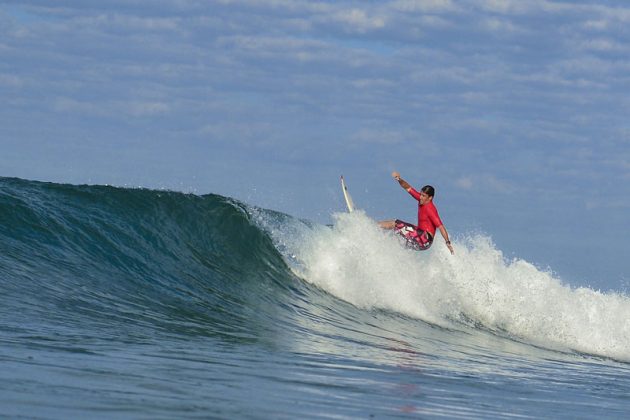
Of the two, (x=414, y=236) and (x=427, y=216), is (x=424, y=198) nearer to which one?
(x=427, y=216)

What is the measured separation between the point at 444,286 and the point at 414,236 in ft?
6.12

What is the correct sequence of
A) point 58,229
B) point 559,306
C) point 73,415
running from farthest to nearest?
point 559,306, point 58,229, point 73,415

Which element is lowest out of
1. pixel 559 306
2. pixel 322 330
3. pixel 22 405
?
pixel 22 405

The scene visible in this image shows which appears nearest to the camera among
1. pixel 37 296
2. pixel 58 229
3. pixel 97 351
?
pixel 97 351

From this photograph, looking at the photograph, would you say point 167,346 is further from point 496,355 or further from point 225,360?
point 496,355

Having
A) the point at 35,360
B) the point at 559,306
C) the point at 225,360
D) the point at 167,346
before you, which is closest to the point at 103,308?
the point at 167,346

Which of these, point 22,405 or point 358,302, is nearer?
point 22,405

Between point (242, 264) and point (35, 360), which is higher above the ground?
point (242, 264)

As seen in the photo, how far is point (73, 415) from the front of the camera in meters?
5.64

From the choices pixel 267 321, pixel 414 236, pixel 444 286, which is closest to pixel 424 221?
pixel 414 236

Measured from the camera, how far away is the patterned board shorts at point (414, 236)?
1683 cm

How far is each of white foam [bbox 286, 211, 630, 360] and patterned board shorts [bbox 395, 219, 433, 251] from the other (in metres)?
0.36

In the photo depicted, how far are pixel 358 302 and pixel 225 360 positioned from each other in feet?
25.7

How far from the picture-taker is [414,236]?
17031mm
